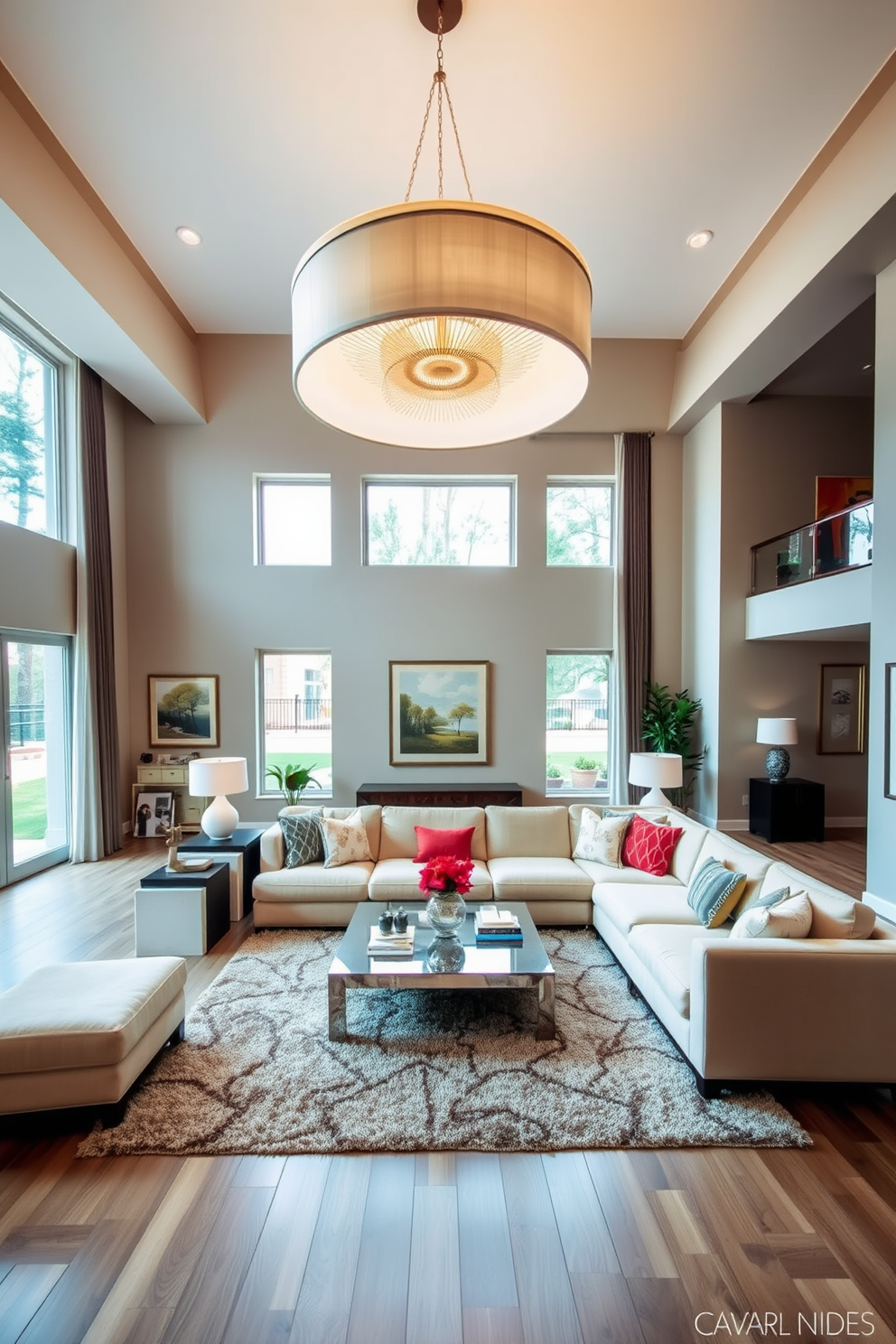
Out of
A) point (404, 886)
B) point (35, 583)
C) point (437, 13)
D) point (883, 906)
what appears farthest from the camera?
point (35, 583)

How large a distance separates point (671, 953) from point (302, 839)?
271 cm

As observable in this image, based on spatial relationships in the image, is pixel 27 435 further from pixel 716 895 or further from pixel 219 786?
pixel 716 895

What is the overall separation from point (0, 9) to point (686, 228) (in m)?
4.96

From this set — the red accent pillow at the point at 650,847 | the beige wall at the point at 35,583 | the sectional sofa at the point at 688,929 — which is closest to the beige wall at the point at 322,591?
the beige wall at the point at 35,583

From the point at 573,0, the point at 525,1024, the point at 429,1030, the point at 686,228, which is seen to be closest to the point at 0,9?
the point at 573,0

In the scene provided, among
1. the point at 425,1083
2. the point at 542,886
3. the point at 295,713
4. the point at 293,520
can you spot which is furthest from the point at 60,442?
the point at 425,1083

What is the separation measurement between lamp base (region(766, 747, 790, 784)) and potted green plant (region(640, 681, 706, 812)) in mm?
689

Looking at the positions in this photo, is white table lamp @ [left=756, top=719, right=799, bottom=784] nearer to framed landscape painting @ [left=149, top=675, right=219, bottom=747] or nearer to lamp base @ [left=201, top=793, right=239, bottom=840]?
lamp base @ [left=201, top=793, right=239, bottom=840]

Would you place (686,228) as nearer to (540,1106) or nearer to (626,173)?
(626,173)

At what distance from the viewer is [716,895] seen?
3387 mm

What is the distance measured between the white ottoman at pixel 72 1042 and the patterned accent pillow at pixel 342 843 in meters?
1.96

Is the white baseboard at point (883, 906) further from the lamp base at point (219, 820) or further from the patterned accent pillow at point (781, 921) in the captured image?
the lamp base at point (219, 820)

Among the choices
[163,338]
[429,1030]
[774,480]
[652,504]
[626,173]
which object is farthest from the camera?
[652,504]

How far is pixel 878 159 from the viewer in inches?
154
